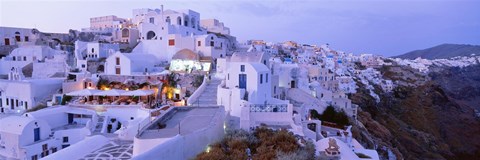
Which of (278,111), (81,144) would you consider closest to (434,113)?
(278,111)

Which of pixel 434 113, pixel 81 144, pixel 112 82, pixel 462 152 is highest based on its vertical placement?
pixel 112 82

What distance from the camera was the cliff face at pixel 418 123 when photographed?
29.8 metres

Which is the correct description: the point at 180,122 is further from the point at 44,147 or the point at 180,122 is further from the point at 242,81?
the point at 44,147

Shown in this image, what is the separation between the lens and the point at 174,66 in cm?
2641

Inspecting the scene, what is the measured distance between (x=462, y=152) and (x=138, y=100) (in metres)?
36.1

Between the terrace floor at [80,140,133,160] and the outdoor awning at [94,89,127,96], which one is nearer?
the terrace floor at [80,140,133,160]

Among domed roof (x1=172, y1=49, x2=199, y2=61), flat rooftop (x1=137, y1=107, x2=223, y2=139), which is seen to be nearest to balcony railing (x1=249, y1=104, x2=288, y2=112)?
flat rooftop (x1=137, y1=107, x2=223, y2=139)

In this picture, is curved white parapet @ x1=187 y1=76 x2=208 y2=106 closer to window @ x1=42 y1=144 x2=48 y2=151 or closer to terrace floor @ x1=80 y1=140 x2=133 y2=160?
terrace floor @ x1=80 y1=140 x2=133 y2=160

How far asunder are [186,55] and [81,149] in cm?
1734

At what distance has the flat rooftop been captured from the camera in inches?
420

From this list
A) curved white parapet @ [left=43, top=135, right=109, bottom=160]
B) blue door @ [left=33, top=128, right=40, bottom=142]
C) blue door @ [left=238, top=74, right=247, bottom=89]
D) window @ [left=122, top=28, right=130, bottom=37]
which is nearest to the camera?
curved white parapet @ [left=43, top=135, right=109, bottom=160]

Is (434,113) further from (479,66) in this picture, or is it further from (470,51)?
(470,51)

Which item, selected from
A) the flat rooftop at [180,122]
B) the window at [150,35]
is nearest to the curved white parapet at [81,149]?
the flat rooftop at [180,122]

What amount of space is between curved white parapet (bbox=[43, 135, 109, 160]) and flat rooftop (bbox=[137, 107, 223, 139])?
6.76 feet
